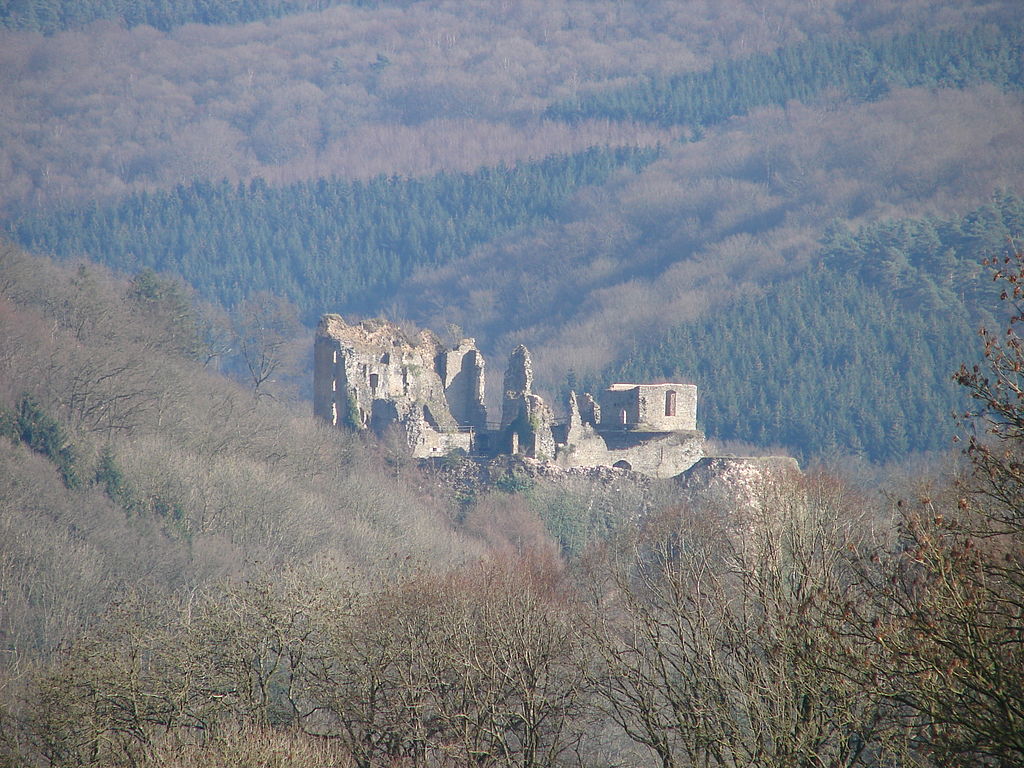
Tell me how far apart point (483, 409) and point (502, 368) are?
5208cm

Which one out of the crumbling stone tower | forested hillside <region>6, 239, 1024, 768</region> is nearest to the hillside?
the crumbling stone tower

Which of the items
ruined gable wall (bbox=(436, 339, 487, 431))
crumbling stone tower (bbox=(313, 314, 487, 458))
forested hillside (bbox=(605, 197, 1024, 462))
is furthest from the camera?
forested hillside (bbox=(605, 197, 1024, 462))

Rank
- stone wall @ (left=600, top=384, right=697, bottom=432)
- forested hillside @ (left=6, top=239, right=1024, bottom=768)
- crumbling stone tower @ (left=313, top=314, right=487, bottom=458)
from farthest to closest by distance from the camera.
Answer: stone wall @ (left=600, top=384, right=697, bottom=432), crumbling stone tower @ (left=313, top=314, right=487, bottom=458), forested hillside @ (left=6, top=239, right=1024, bottom=768)

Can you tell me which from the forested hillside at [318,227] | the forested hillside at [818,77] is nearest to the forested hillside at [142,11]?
the forested hillside at [318,227]

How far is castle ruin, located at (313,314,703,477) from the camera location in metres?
53.8

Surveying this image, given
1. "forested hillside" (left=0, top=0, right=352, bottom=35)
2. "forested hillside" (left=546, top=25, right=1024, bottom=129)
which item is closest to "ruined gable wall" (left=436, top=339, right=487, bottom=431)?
"forested hillside" (left=546, top=25, right=1024, bottom=129)

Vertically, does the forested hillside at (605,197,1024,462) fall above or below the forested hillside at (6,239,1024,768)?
below

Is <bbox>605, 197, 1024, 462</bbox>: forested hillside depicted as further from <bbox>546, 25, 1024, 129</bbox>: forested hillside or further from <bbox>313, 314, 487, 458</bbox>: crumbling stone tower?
<bbox>313, 314, 487, 458</bbox>: crumbling stone tower

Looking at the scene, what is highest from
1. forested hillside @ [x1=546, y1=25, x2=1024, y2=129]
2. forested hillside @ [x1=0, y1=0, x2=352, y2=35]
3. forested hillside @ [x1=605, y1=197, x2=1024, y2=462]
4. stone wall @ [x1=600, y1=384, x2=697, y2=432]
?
forested hillside @ [x1=0, y1=0, x2=352, y2=35]

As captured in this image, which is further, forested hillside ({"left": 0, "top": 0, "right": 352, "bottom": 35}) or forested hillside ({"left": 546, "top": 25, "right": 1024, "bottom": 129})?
forested hillside ({"left": 0, "top": 0, "right": 352, "bottom": 35})

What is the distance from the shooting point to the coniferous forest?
1931 centimetres

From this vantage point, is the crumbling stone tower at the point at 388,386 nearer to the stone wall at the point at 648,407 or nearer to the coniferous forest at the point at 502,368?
the coniferous forest at the point at 502,368

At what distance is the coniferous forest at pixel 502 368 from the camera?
19312 mm

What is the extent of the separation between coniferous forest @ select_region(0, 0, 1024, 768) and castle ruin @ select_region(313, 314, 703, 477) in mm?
881
